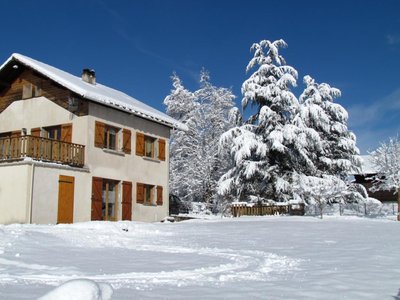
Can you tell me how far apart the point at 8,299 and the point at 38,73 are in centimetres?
1876

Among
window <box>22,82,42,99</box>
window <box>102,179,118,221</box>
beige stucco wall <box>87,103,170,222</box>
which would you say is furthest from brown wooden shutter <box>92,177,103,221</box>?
window <box>22,82,42,99</box>

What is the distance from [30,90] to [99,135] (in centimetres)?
463

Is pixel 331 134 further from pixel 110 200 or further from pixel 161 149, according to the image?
pixel 110 200

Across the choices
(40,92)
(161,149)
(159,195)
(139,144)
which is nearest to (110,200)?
(139,144)

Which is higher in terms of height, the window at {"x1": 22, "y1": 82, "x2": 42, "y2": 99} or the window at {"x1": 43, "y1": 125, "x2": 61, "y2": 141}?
the window at {"x1": 22, "y1": 82, "x2": 42, "y2": 99}

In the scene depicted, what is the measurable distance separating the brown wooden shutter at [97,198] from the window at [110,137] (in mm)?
1910

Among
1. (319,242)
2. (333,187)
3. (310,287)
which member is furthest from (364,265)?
(333,187)

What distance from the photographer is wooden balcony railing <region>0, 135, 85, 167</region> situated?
18172mm

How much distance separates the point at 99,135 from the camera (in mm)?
21125

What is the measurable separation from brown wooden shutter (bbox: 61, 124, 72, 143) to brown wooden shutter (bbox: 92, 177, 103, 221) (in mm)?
2133

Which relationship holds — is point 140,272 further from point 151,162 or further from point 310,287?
point 151,162

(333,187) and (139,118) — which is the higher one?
(139,118)

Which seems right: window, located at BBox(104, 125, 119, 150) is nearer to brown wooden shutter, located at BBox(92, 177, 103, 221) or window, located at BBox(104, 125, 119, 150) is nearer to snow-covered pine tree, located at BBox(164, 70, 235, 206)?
brown wooden shutter, located at BBox(92, 177, 103, 221)

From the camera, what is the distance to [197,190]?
124ft
